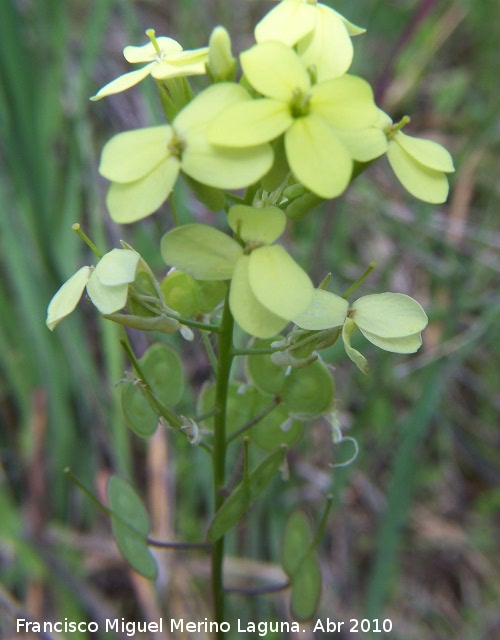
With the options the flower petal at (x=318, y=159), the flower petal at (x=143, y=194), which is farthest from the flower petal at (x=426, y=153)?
the flower petal at (x=143, y=194)

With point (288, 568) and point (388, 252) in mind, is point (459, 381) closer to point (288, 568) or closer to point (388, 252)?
point (388, 252)

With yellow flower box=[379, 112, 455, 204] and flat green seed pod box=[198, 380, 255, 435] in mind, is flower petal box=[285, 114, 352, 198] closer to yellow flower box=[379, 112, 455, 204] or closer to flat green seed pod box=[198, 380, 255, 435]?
yellow flower box=[379, 112, 455, 204]

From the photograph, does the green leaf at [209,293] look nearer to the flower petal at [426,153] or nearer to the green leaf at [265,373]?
the green leaf at [265,373]

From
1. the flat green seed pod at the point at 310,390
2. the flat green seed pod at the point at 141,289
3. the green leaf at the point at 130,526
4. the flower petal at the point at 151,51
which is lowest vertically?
the green leaf at the point at 130,526

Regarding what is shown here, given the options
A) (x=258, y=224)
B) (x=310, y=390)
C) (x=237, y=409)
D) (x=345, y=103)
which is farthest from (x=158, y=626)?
(x=345, y=103)

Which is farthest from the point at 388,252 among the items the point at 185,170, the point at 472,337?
the point at 185,170

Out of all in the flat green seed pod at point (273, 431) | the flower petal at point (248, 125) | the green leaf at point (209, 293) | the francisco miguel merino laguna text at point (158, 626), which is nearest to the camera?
the flower petal at point (248, 125)
